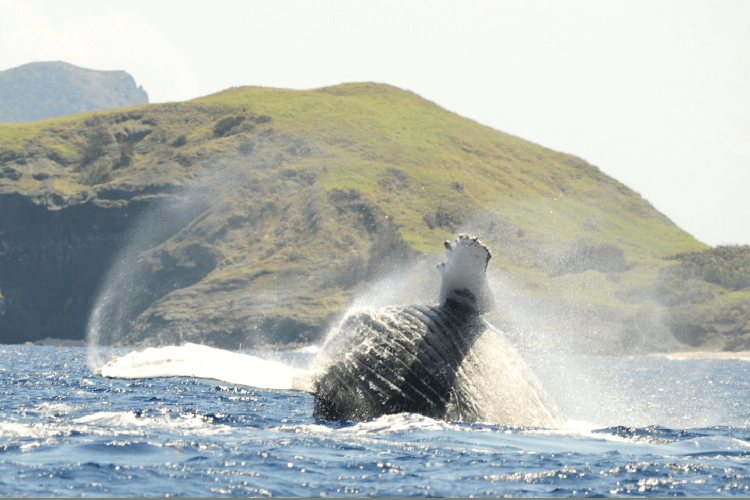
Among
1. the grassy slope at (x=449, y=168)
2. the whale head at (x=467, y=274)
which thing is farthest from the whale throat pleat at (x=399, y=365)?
the grassy slope at (x=449, y=168)

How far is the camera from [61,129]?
450 feet

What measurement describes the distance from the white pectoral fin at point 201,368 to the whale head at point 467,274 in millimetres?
2284

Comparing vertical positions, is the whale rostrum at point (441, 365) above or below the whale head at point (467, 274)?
below

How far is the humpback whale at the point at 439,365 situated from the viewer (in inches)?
458

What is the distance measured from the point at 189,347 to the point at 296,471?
7.61 ft

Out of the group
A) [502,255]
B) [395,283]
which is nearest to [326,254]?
[395,283]

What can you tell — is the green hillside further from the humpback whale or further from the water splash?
the humpback whale

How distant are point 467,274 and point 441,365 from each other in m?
1.20

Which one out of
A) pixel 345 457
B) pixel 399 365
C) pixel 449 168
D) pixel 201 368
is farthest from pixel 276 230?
pixel 345 457

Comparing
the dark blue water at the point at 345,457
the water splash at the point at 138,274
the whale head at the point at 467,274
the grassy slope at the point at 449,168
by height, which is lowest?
the dark blue water at the point at 345,457

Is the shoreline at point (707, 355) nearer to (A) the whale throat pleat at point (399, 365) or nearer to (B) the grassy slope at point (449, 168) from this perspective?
(B) the grassy slope at point (449, 168)

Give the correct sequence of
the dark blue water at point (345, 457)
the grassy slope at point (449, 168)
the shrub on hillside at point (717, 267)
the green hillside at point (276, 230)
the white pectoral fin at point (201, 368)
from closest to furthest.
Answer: the dark blue water at point (345, 457)
the white pectoral fin at point (201, 368)
the green hillside at point (276, 230)
the shrub on hillside at point (717, 267)
the grassy slope at point (449, 168)

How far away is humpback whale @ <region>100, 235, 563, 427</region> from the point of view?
11.6m

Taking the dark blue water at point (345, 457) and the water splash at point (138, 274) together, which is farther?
the water splash at point (138, 274)
